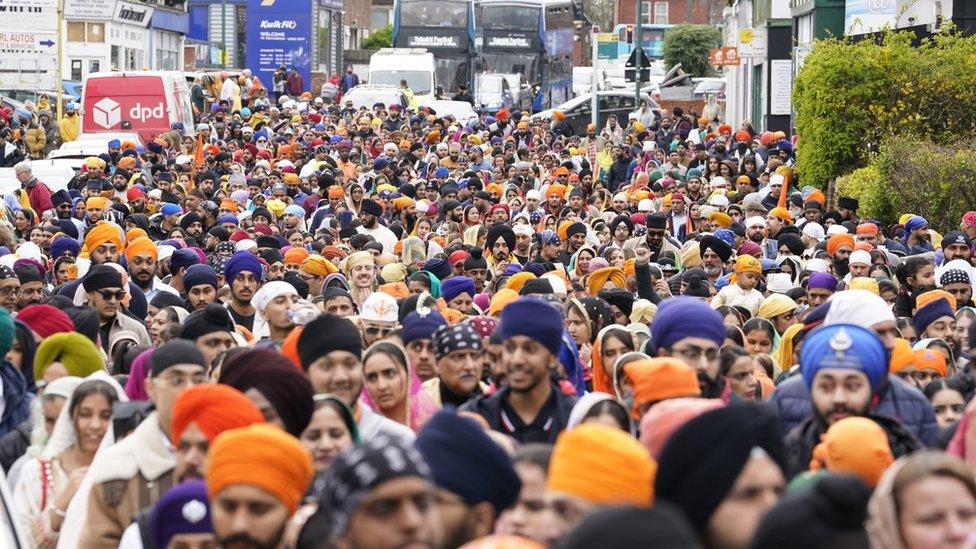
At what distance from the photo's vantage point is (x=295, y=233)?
62.0 feet

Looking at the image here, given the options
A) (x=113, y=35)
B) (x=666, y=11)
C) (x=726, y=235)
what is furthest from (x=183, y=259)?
(x=666, y=11)

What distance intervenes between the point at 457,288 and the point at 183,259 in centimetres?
228

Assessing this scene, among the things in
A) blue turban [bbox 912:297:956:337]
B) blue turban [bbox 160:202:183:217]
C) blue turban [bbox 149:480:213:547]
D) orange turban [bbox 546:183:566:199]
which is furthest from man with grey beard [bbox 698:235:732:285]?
blue turban [bbox 149:480:213:547]

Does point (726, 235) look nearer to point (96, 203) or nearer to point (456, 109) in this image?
point (96, 203)

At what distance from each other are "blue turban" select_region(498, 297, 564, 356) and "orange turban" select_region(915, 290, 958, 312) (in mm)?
5376

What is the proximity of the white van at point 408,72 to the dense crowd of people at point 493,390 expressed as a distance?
2962 cm

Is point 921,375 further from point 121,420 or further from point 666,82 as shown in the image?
point 666,82

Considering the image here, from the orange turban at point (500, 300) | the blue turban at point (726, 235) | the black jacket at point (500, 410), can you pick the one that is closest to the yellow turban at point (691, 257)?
the blue turban at point (726, 235)

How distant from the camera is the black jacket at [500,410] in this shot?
734 cm

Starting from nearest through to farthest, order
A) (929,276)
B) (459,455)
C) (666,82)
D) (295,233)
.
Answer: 1. (459,455)
2. (929,276)
3. (295,233)
4. (666,82)

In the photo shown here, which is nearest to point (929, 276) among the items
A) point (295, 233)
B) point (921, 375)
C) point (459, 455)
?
point (921, 375)

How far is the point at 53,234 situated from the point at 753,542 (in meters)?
15.2

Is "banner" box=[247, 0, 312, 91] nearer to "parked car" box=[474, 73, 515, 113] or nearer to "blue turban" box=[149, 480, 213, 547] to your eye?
"parked car" box=[474, 73, 515, 113]

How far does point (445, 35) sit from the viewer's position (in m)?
53.8
